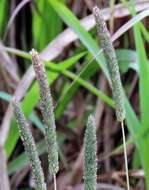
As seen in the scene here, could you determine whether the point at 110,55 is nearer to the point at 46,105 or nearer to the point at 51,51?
the point at 46,105

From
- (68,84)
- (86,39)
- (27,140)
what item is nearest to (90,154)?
(27,140)

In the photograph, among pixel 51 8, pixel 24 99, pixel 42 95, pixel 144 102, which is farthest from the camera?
pixel 51 8

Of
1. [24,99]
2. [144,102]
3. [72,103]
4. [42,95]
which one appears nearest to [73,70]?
[72,103]

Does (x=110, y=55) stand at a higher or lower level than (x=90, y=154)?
higher

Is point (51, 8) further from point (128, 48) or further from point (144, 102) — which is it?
point (144, 102)

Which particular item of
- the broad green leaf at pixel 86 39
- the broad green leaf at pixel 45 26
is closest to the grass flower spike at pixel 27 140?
the broad green leaf at pixel 86 39

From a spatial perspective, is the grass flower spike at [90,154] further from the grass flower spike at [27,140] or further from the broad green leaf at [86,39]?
the broad green leaf at [86,39]
